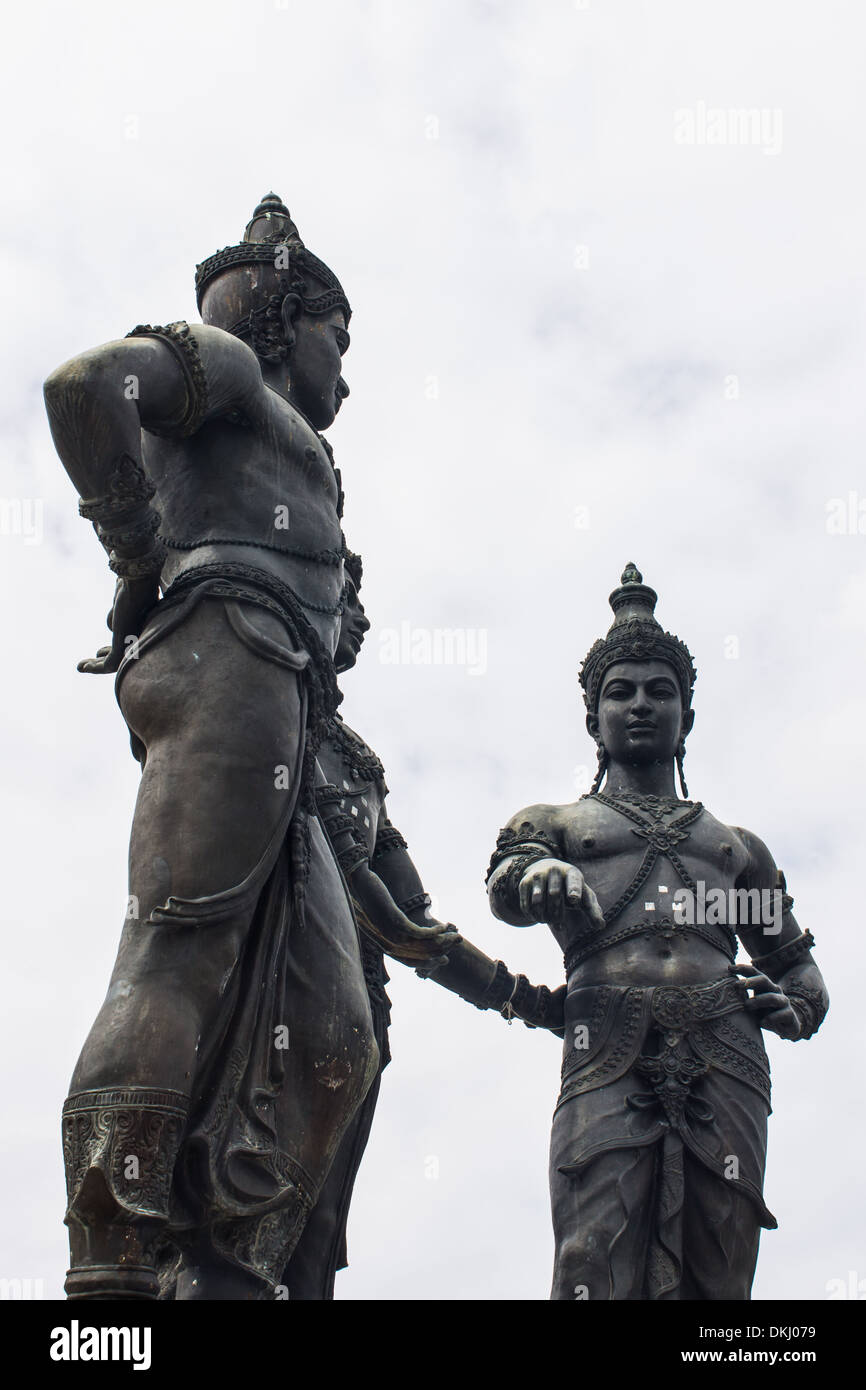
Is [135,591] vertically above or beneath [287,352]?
beneath

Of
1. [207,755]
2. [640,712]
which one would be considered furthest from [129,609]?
[640,712]

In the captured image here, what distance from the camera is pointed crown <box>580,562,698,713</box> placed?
8.52 m

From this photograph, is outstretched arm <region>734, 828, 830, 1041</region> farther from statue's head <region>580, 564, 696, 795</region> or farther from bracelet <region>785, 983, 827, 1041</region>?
statue's head <region>580, 564, 696, 795</region>

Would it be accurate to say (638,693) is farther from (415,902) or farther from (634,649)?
(415,902)

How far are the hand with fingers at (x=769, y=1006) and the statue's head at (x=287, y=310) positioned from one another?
10.6 ft

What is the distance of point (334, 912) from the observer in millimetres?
5387

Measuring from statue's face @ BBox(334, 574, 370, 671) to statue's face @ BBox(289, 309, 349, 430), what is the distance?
663 mm

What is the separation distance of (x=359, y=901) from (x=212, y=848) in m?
1.40

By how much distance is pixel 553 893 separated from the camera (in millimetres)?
7324

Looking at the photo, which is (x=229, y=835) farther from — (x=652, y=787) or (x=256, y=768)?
(x=652, y=787)

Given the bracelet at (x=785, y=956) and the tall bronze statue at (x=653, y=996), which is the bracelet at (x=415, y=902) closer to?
the tall bronze statue at (x=653, y=996)

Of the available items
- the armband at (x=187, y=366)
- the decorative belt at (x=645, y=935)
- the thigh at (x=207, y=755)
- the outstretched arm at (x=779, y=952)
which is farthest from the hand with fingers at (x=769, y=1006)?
the armband at (x=187, y=366)
